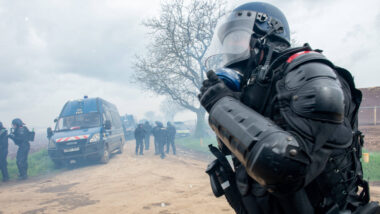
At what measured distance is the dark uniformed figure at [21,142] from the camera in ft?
27.6

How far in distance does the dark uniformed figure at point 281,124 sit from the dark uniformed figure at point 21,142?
9.26m

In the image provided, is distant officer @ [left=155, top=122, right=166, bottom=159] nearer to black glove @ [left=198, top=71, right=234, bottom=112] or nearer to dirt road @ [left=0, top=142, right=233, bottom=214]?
dirt road @ [left=0, top=142, right=233, bottom=214]

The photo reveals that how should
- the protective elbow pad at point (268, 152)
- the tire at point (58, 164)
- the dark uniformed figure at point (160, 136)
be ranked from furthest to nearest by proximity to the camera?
1. the dark uniformed figure at point (160, 136)
2. the tire at point (58, 164)
3. the protective elbow pad at point (268, 152)

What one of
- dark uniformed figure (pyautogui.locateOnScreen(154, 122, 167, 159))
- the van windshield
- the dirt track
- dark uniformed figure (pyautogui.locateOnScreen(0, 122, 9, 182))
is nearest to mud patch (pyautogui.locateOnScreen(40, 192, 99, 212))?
the dirt track

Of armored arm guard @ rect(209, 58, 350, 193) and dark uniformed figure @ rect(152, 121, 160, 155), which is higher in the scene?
armored arm guard @ rect(209, 58, 350, 193)

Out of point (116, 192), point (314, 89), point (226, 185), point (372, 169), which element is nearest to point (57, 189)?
point (116, 192)

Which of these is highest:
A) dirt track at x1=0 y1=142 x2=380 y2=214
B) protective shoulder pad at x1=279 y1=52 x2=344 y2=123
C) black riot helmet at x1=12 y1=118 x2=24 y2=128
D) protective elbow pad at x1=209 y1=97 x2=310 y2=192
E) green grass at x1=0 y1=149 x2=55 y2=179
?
black riot helmet at x1=12 y1=118 x2=24 y2=128

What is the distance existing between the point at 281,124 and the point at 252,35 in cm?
81

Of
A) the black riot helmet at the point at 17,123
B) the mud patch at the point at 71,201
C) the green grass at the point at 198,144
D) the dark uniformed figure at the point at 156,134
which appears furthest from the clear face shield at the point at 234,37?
the green grass at the point at 198,144

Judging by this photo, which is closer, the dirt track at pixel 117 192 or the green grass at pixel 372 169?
the dirt track at pixel 117 192

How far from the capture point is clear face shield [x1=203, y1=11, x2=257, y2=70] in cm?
171

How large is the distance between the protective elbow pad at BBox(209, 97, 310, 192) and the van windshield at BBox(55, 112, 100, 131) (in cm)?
952

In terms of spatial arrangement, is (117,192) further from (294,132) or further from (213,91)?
(294,132)

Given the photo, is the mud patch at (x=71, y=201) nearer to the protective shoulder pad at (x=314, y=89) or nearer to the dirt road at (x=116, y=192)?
the dirt road at (x=116, y=192)
